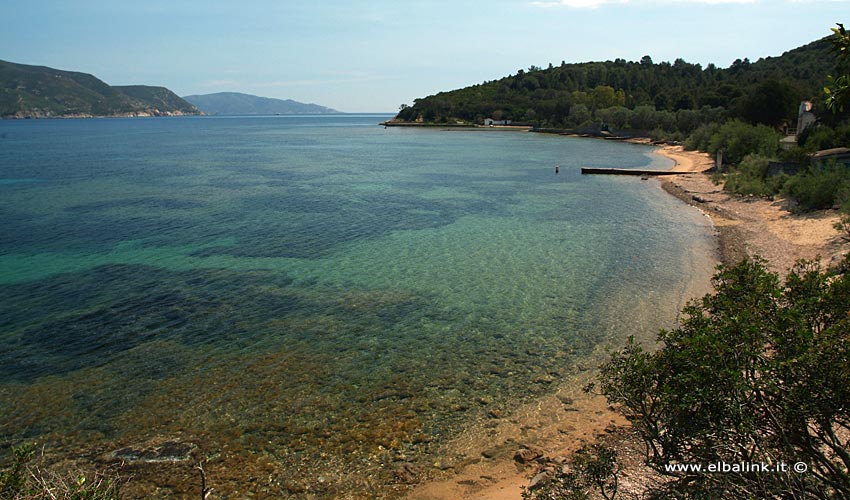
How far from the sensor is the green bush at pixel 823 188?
31.0 metres

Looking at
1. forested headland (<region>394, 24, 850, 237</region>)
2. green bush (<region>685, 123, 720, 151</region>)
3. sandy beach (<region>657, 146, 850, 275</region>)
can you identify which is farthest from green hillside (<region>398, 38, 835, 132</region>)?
sandy beach (<region>657, 146, 850, 275</region>)

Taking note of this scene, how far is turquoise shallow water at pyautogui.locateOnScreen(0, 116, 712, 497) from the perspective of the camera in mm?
12977

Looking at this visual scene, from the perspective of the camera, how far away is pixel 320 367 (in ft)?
51.7

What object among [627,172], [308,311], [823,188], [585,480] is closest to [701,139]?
[627,172]

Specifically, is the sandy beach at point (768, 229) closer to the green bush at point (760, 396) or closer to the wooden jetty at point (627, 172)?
the green bush at point (760, 396)

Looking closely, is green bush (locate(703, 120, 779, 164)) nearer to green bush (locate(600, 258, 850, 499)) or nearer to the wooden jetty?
the wooden jetty

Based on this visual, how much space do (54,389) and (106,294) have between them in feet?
26.8

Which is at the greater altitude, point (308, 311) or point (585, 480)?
point (585, 480)

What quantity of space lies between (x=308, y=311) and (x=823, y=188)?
107ft

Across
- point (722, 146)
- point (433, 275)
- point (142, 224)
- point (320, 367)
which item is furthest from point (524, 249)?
point (722, 146)

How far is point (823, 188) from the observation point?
106 ft

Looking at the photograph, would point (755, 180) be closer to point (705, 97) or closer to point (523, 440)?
point (523, 440)

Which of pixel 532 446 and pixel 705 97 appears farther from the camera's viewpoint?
pixel 705 97

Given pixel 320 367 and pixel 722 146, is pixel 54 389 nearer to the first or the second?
pixel 320 367
